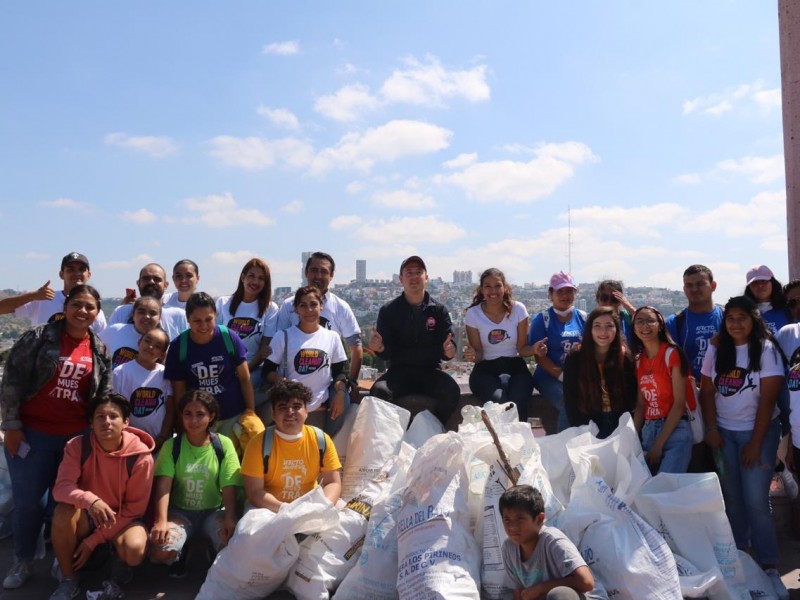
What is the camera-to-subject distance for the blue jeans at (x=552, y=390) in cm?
439

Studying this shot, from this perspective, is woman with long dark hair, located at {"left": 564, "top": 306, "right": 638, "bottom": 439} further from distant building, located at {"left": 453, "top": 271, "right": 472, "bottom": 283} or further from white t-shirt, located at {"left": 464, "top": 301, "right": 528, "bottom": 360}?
distant building, located at {"left": 453, "top": 271, "right": 472, "bottom": 283}

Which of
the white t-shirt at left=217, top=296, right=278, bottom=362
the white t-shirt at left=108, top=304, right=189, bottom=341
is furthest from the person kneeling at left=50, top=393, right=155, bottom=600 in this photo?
the white t-shirt at left=217, top=296, right=278, bottom=362

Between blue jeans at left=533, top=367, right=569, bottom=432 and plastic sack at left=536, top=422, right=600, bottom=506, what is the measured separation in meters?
0.52

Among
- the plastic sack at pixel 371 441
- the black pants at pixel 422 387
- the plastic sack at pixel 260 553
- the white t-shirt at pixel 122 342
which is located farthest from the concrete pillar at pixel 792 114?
the white t-shirt at pixel 122 342

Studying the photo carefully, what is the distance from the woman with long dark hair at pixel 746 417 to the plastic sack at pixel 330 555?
2.06 meters

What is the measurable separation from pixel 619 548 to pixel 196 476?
7.70 feet

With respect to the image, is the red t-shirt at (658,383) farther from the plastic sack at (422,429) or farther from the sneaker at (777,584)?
the plastic sack at (422,429)

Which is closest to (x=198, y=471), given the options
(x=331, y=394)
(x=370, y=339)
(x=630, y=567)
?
(x=331, y=394)

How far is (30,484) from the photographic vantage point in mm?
3506

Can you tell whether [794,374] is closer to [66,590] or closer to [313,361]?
[313,361]

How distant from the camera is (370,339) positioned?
4.63m

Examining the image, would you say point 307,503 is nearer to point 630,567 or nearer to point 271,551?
point 271,551

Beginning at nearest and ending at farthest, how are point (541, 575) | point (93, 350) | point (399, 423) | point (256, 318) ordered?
point (541, 575)
point (93, 350)
point (399, 423)
point (256, 318)

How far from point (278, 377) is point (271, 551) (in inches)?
53.5
